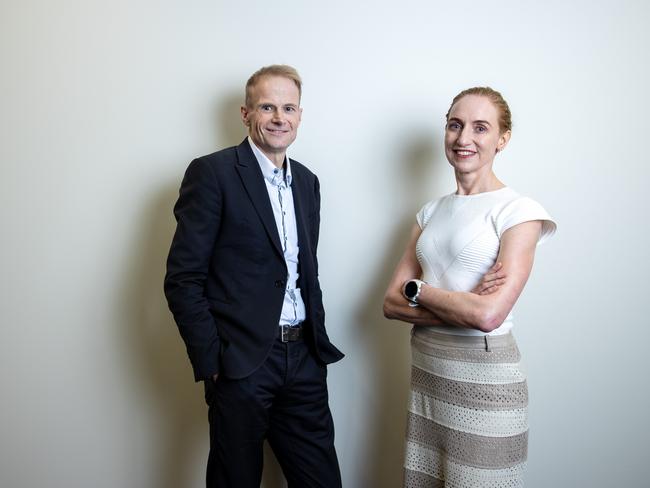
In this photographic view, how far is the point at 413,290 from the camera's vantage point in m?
1.70

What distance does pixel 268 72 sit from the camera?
187 centimetres

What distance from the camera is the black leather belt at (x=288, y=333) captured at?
6.00ft

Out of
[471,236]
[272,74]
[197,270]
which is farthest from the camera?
[272,74]

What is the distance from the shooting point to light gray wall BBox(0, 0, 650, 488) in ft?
7.06

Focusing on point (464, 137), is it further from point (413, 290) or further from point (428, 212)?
point (413, 290)

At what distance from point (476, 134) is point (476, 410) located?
0.87 meters

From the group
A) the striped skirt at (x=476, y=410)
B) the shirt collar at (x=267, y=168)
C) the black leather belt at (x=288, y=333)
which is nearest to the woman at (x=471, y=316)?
the striped skirt at (x=476, y=410)

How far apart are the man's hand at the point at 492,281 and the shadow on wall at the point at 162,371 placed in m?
1.35

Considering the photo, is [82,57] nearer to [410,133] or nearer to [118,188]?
[118,188]

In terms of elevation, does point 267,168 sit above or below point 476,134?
below

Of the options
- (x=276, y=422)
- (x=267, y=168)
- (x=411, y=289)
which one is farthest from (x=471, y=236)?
(x=276, y=422)

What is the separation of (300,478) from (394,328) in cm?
73

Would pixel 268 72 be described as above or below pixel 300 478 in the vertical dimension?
above

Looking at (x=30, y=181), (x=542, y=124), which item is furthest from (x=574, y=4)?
(x=30, y=181)
